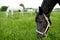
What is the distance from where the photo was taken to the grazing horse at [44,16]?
15.6 ft

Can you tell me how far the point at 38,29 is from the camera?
5.07m

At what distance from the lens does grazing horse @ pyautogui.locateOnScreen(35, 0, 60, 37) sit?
477 cm

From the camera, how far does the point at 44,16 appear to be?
480cm

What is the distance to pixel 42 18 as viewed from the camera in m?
4.91

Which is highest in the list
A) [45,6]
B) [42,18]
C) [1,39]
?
[45,6]

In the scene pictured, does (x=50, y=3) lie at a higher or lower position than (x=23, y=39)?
higher

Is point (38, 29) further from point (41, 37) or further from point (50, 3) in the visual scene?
point (50, 3)

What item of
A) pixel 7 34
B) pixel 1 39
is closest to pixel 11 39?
pixel 1 39

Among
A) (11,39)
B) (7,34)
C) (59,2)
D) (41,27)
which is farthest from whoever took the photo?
(7,34)

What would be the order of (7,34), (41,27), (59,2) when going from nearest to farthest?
(59,2) < (41,27) < (7,34)

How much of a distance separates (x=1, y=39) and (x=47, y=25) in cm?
148

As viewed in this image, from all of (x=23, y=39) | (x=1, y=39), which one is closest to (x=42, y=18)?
(x=23, y=39)

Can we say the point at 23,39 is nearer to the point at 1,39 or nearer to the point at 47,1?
the point at 1,39

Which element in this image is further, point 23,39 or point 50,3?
Answer: point 23,39
